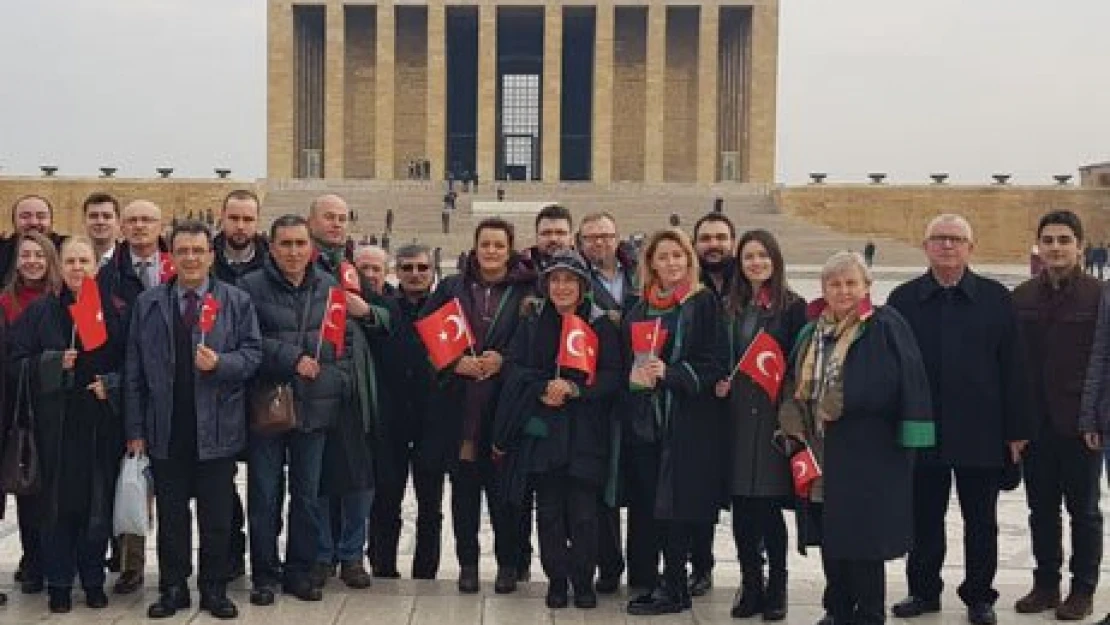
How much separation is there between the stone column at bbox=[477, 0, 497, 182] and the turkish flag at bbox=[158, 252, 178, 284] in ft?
134

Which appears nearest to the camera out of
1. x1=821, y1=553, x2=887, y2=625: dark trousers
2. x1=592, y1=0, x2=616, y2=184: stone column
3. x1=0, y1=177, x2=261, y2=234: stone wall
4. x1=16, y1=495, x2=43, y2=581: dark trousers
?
x1=821, y1=553, x2=887, y2=625: dark trousers

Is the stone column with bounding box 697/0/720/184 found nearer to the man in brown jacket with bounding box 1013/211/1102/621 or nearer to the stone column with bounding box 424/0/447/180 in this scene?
the stone column with bounding box 424/0/447/180

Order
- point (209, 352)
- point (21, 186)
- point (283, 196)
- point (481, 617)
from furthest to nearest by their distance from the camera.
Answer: point (21, 186) → point (283, 196) → point (481, 617) → point (209, 352)

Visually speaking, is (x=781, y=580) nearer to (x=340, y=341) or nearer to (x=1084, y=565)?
(x=1084, y=565)

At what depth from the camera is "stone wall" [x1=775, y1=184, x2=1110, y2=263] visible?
47688 millimetres

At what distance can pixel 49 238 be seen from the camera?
6.36 meters

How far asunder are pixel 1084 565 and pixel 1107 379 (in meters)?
0.98

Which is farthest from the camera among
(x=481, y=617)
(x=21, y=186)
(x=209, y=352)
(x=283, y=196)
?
(x=21, y=186)

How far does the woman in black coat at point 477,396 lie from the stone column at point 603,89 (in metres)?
41.0

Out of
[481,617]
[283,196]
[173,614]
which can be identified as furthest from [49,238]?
[283,196]

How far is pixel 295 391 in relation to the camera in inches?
241

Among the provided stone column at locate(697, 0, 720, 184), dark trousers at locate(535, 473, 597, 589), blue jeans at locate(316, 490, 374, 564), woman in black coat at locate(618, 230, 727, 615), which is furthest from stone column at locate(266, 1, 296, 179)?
woman in black coat at locate(618, 230, 727, 615)

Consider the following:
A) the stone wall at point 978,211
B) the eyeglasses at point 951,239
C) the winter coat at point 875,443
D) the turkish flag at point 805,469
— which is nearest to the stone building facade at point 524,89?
the stone wall at point 978,211

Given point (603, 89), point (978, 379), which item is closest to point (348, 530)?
point (978, 379)
